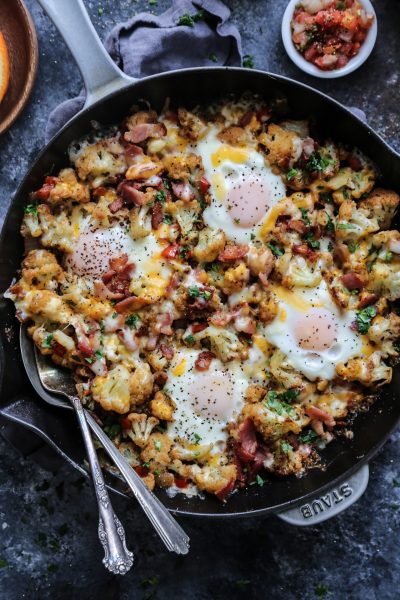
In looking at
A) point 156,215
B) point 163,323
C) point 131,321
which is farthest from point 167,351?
point 156,215

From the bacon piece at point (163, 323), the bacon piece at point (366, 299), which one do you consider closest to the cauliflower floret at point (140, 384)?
the bacon piece at point (163, 323)

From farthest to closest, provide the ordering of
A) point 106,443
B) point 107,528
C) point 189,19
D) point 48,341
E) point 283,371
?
point 189,19 < point 283,371 < point 48,341 < point 106,443 < point 107,528

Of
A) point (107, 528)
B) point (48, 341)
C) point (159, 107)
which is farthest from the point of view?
point (159, 107)

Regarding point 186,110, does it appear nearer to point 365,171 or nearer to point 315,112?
point 315,112

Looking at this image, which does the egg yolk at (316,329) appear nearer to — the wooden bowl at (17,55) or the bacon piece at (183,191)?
the bacon piece at (183,191)

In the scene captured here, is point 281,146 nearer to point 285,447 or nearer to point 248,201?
point 248,201

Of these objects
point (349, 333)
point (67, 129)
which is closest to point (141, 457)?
point (349, 333)
